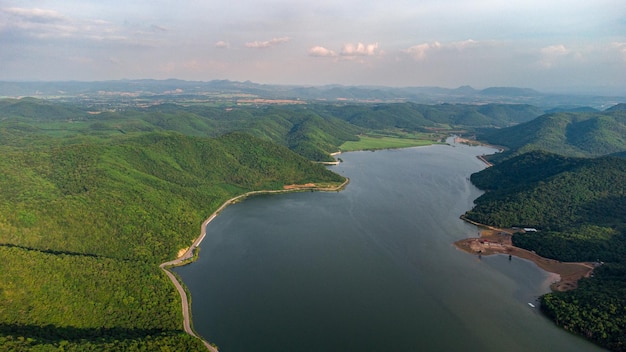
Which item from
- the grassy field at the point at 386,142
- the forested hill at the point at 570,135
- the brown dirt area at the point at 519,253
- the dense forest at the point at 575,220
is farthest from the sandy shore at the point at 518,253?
the grassy field at the point at 386,142

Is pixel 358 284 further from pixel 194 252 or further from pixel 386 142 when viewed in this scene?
pixel 386 142

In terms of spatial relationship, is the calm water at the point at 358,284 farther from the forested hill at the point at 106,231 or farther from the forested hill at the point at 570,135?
the forested hill at the point at 570,135

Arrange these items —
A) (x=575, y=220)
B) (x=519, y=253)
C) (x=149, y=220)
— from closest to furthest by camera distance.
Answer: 1. (x=149, y=220)
2. (x=519, y=253)
3. (x=575, y=220)

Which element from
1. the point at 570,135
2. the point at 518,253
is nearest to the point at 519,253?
the point at 518,253

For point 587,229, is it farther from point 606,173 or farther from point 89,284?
point 89,284

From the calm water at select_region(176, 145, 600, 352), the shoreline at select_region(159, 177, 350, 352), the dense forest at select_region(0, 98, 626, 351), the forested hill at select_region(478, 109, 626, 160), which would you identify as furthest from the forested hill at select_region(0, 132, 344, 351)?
the forested hill at select_region(478, 109, 626, 160)

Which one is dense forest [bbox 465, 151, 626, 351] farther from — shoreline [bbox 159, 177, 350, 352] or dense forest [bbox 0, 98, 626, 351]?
shoreline [bbox 159, 177, 350, 352]
